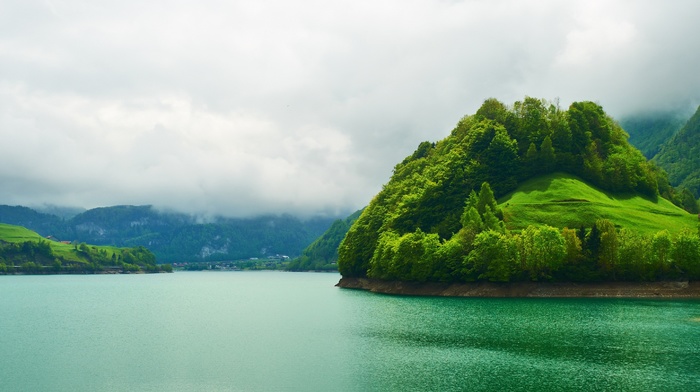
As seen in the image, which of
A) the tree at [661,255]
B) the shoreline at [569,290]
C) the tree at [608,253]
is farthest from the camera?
the tree at [608,253]

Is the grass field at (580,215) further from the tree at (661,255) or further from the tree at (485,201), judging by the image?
the tree at (661,255)

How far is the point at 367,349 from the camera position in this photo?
77.2m

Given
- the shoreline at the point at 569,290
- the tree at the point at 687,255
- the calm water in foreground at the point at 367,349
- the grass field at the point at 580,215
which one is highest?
the grass field at the point at 580,215

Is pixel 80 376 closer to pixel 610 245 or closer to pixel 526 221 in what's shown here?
pixel 610 245

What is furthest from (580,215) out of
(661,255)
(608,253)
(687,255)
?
(687,255)

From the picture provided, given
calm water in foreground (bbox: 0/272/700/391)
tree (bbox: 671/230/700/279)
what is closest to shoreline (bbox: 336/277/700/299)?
tree (bbox: 671/230/700/279)

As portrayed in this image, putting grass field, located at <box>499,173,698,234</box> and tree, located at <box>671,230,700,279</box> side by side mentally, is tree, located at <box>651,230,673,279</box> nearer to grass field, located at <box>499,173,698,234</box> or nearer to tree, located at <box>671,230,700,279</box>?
tree, located at <box>671,230,700,279</box>

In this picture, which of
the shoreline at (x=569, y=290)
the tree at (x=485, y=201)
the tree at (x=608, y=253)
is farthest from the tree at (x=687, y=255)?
the tree at (x=485, y=201)

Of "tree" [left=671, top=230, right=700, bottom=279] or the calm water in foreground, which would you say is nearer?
the calm water in foreground

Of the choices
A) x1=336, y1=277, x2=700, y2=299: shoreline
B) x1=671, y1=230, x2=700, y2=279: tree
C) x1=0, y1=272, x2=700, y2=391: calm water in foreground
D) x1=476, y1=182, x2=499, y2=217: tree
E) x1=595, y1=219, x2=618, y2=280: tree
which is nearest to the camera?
x1=0, y1=272, x2=700, y2=391: calm water in foreground

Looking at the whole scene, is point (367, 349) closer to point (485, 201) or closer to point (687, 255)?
point (687, 255)

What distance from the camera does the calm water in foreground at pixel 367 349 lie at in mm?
58594

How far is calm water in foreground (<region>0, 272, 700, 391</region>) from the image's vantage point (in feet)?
192

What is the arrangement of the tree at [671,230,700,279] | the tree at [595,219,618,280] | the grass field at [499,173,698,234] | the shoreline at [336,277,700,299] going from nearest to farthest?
the shoreline at [336,277,700,299] < the tree at [671,230,700,279] < the tree at [595,219,618,280] < the grass field at [499,173,698,234]
